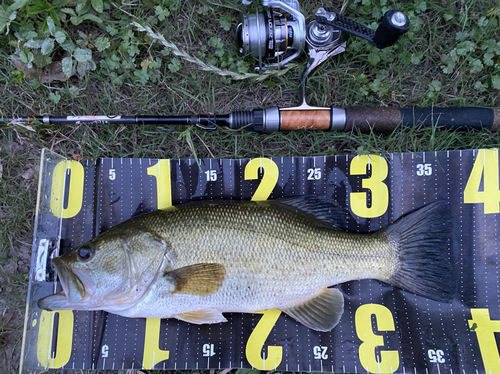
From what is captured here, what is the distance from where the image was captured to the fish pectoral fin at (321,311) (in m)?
2.36

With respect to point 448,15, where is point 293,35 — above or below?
below

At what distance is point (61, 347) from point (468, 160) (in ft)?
11.5

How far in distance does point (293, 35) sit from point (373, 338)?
2.41m

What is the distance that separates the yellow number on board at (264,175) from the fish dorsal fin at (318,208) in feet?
0.54

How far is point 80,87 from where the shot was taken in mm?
2754

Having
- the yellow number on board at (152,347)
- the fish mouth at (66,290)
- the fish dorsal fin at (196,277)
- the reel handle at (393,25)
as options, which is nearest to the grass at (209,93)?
the reel handle at (393,25)

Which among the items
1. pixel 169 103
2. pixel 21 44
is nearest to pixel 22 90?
pixel 21 44

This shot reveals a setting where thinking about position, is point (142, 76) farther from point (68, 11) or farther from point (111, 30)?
point (68, 11)

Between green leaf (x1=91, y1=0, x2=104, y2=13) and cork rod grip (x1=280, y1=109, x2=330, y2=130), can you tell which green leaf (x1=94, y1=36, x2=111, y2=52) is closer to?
green leaf (x1=91, y1=0, x2=104, y2=13)

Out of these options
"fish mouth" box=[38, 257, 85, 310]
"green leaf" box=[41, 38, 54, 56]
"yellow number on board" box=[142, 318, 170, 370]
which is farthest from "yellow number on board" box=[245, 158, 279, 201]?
"green leaf" box=[41, 38, 54, 56]

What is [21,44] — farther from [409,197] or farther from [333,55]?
[409,197]

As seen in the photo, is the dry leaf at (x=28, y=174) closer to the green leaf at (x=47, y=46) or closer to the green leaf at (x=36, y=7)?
the green leaf at (x=47, y=46)

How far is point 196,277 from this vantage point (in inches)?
84.4

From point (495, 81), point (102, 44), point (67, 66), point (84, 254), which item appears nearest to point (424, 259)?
point (495, 81)
